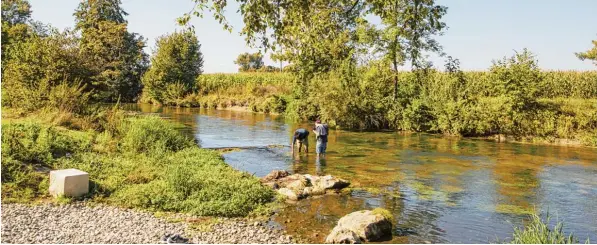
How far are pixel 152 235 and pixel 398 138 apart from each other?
20939 mm

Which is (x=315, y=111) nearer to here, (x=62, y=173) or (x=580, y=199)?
(x=580, y=199)

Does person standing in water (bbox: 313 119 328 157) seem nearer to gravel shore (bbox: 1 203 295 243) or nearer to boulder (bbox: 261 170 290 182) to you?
boulder (bbox: 261 170 290 182)

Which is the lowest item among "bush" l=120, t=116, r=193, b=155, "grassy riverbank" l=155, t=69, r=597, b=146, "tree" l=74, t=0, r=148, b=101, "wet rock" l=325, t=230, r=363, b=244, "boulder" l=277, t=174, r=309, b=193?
"wet rock" l=325, t=230, r=363, b=244

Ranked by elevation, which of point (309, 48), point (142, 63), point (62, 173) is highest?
point (142, 63)

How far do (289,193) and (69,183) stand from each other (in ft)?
17.4

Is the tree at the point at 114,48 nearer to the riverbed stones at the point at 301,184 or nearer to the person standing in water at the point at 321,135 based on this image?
→ the person standing in water at the point at 321,135

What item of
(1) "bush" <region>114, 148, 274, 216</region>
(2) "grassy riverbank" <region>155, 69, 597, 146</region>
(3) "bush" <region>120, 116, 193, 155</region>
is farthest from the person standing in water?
(2) "grassy riverbank" <region>155, 69, 597, 146</region>

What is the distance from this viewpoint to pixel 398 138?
89.4 ft

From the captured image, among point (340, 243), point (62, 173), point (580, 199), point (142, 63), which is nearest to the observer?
point (340, 243)

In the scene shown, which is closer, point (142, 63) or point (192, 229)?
point (192, 229)

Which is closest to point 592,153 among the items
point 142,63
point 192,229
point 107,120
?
point 192,229

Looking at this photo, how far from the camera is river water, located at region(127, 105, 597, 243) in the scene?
33.1 ft

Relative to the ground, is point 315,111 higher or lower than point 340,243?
higher

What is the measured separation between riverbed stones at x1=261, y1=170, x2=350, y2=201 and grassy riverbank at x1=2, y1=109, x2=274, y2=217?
0.54 metres
